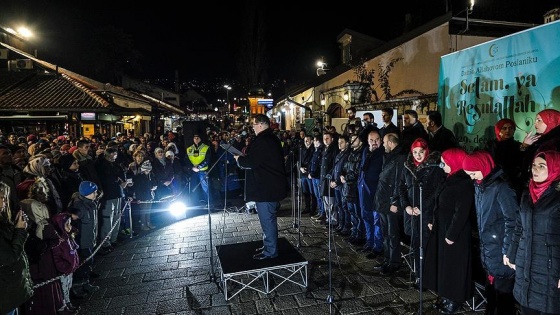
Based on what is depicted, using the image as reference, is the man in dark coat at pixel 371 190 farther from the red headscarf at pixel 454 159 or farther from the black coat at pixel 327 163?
the red headscarf at pixel 454 159

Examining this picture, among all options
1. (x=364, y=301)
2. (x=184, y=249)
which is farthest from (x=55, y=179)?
(x=364, y=301)

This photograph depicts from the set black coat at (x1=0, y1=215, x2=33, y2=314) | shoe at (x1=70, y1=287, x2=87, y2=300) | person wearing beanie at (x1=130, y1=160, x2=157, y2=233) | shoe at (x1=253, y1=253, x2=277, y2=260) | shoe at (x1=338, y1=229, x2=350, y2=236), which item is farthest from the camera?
person wearing beanie at (x1=130, y1=160, x2=157, y2=233)

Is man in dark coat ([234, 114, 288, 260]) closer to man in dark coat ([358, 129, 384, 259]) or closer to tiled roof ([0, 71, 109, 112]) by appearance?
man in dark coat ([358, 129, 384, 259])

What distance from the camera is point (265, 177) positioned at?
5.06 m

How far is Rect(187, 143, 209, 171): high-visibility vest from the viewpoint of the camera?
10.2m

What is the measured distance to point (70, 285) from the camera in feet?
15.7

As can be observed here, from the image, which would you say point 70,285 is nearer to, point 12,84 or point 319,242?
point 319,242

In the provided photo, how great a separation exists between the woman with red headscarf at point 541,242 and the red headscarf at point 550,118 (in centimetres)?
121

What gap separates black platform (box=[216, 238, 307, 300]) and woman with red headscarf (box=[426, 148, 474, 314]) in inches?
73.5

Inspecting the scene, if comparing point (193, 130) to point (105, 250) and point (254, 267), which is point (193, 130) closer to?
point (105, 250)

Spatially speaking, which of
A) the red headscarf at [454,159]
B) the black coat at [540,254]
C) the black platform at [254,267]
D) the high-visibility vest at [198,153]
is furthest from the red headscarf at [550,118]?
the high-visibility vest at [198,153]

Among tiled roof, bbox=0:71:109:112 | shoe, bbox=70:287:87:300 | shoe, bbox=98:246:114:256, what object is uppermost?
tiled roof, bbox=0:71:109:112

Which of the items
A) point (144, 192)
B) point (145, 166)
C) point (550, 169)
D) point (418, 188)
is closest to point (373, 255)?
point (418, 188)

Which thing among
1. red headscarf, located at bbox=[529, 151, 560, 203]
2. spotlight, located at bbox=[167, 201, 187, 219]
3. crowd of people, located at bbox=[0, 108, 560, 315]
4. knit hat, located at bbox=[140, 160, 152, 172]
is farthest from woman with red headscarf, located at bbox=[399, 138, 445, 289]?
spotlight, located at bbox=[167, 201, 187, 219]
